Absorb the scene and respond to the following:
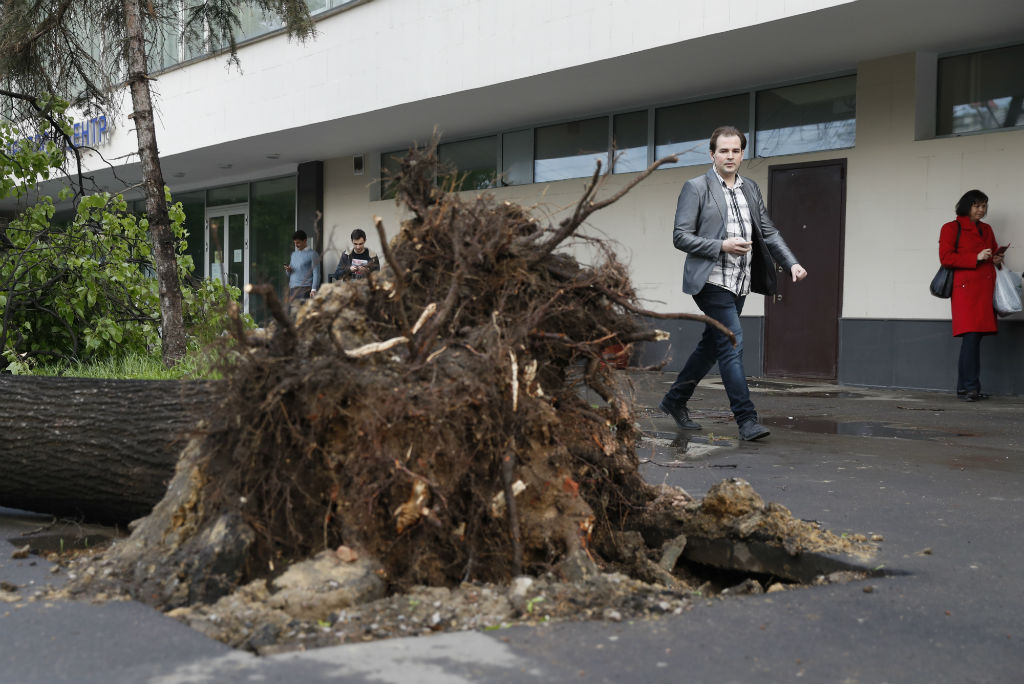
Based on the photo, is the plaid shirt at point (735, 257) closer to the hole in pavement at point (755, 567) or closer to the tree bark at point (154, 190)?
the hole in pavement at point (755, 567)

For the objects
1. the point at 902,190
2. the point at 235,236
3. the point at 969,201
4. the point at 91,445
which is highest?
the point at 235,236

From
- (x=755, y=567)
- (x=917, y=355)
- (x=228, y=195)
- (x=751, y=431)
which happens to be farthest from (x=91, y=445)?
(x=228, y=195)

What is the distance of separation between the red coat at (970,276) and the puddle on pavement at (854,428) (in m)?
2.47

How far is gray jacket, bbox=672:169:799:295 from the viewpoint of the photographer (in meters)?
6.56

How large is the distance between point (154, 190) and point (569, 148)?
8.13 m

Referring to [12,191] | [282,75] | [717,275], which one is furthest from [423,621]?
[282,75]

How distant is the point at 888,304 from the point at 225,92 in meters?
12.2

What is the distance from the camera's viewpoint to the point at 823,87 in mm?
11867

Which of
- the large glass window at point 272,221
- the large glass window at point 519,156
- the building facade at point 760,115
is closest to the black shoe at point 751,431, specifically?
the building facade at point 760,115

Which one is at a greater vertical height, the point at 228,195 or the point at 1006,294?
the point at 228,195

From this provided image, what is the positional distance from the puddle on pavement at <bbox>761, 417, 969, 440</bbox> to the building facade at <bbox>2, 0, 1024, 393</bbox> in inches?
78.3

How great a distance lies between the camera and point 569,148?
580 inches

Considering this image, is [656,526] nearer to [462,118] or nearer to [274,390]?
[274,390]

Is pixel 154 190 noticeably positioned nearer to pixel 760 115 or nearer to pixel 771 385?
pixel 771 385
